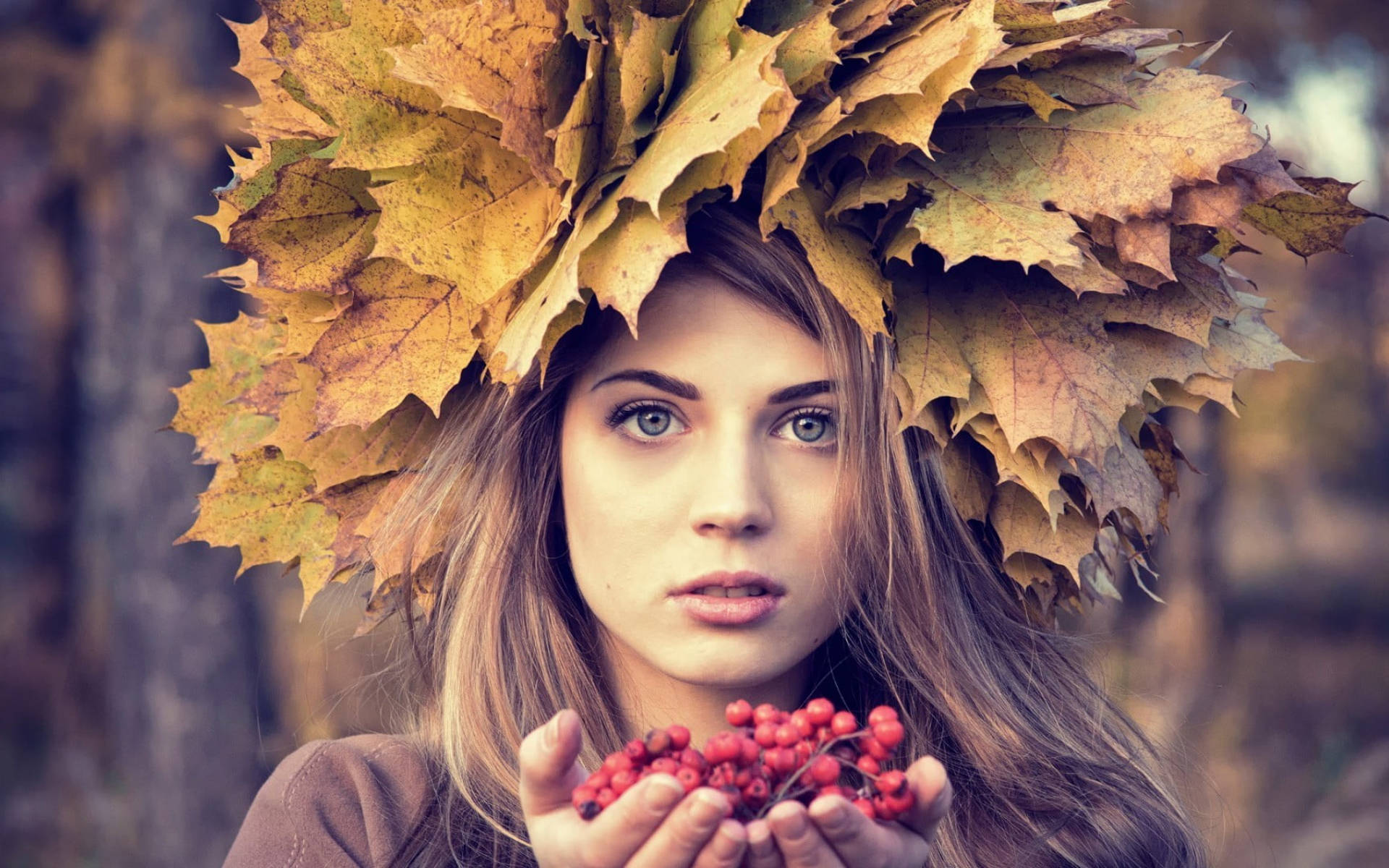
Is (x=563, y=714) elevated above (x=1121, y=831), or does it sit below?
above

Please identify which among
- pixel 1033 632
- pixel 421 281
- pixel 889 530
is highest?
pixel 421 281

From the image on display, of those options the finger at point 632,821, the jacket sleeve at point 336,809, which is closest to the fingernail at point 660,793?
the finger at point 632,821

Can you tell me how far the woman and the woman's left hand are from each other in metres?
0.52

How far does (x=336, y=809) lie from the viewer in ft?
6.98

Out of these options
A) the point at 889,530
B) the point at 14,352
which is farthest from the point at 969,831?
the point at 14,352

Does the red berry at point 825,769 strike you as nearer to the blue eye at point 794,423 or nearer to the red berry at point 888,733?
the red berry at point 888,733

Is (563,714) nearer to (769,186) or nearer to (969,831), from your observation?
(769,186)

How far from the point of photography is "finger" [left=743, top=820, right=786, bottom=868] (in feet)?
4.37

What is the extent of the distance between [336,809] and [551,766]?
0.88 meters

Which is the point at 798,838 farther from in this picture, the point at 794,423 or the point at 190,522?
the point at 190,522

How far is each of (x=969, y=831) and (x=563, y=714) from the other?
103 centimetres

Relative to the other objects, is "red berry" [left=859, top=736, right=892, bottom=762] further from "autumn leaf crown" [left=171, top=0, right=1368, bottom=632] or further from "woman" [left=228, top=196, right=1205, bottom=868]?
"autumn leaf crown" [left=171, top=0, right=1368, bottom=632]

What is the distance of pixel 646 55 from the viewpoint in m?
1.84

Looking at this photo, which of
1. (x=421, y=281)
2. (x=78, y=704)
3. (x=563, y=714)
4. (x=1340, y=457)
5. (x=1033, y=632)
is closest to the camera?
(x=563, y=714)
